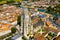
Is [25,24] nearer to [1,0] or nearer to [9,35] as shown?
[9,35]

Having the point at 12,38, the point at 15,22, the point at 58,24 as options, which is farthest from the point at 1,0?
the point at 12,38

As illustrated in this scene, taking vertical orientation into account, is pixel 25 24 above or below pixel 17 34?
above

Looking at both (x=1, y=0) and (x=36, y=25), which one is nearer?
(x=36, y=25)

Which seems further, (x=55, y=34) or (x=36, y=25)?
(x=36, y=25)

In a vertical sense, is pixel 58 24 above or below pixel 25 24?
below

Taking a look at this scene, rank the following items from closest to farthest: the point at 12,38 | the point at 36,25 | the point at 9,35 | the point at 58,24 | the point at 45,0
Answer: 1. the point at 12,38
2. the point at 9,35
3. the point at 36,25
4. the point at 58,24
5. the point at 45,0

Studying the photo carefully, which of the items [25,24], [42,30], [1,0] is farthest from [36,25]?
[1,0]

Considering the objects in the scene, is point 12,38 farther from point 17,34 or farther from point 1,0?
point 1,0

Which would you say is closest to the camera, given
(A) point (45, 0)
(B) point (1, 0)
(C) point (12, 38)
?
(C) point (12, 38)

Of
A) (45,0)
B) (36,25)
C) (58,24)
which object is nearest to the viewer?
(36,25)
